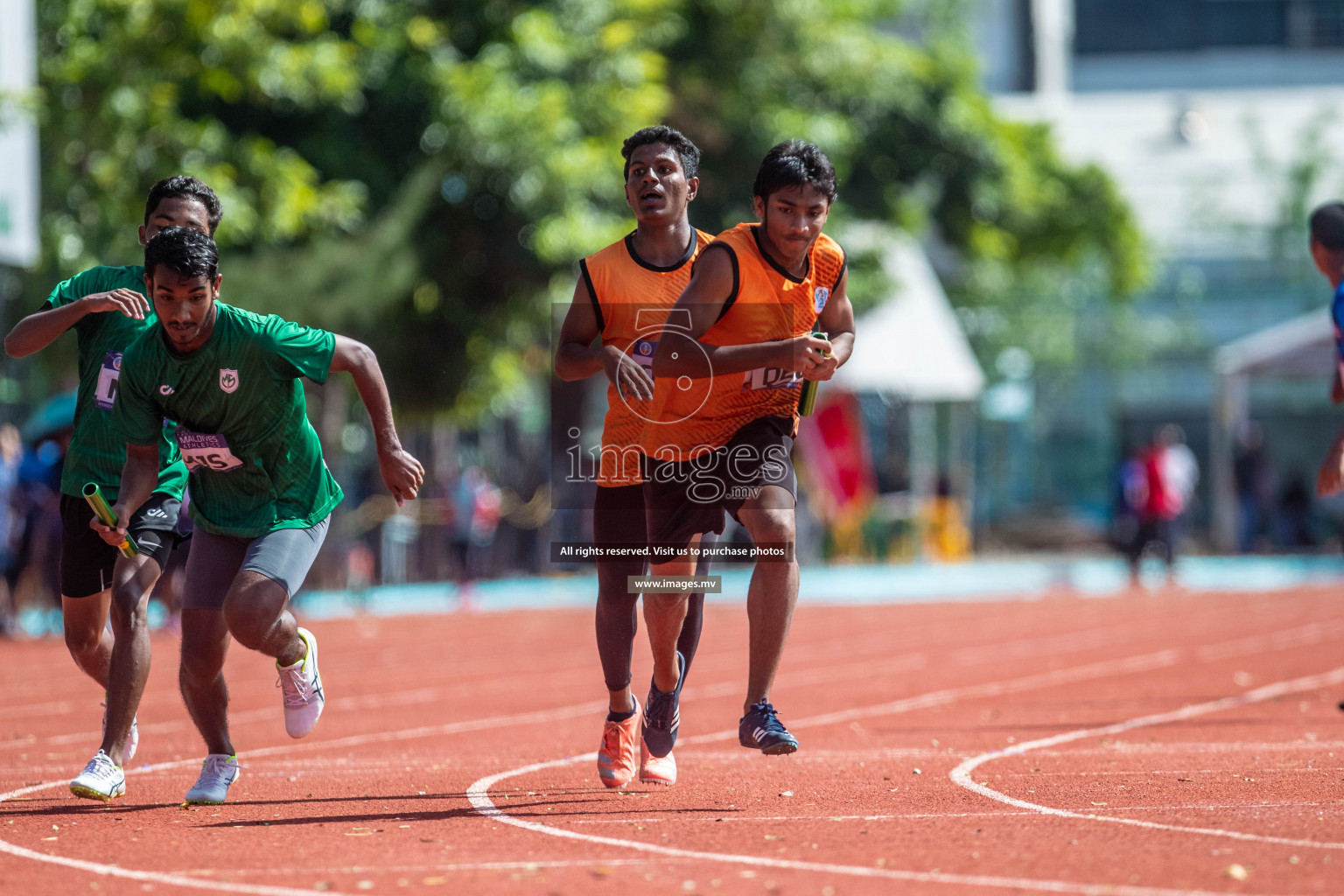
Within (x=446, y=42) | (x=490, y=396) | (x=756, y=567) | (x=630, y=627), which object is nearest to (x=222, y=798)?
(x=630, y=627)

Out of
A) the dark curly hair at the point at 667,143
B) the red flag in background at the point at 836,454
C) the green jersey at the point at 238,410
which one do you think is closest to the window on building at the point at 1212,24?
the red flag in background at the point at 836,454

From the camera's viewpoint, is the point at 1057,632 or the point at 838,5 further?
the point at 838,5

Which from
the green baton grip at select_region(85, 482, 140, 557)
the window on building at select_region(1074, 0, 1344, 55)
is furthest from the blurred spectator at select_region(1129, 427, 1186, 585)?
the window on building at select_region(1074, 0, 1344, 55)

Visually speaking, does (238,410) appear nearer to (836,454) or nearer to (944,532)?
(836,454)

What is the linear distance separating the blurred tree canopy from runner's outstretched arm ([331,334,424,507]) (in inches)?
432

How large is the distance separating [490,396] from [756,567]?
23.1 meters

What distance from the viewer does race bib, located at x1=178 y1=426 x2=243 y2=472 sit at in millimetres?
5934

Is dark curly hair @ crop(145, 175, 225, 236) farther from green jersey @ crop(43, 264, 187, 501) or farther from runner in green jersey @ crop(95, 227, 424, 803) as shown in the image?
runner in green jersey @ crop(95, 227, 424, 803)

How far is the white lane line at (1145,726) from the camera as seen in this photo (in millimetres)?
5129

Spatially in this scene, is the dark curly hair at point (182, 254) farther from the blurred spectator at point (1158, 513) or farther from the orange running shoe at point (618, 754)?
the blurred spectator at point (1158, 513)

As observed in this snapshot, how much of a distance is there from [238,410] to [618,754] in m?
1.68

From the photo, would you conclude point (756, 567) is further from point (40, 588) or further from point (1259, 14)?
point (1259, 14)

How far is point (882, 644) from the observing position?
15.6 meters

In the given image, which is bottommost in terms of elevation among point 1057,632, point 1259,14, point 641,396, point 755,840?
point 1057,632
